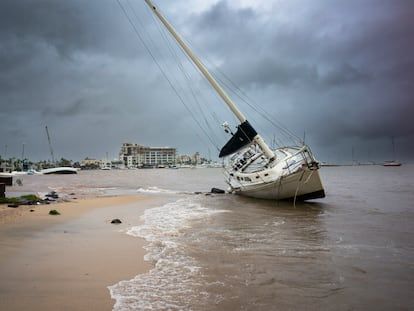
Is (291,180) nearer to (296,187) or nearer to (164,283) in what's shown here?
(296,187)

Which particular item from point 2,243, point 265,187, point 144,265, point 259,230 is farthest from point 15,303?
point 265,187

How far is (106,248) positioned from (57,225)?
5.03 meters

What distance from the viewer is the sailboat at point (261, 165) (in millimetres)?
23969

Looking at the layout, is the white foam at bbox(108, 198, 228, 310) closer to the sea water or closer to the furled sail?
the sea water

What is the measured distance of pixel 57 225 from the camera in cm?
1349

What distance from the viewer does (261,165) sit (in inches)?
1182

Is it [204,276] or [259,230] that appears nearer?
[204,276]

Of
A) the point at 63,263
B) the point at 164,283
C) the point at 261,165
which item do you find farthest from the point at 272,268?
the point at 261,165

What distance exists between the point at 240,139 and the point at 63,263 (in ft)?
72.5

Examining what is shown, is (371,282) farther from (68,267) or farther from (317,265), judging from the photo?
(68,267)

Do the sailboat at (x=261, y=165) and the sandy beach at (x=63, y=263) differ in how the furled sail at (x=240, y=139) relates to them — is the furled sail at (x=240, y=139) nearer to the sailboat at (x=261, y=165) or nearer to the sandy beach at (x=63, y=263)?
the sailboat at (x=261, y=165)

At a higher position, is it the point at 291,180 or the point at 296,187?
the point at 291,180

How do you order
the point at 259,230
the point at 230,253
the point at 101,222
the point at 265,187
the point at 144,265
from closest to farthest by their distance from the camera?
the point at 144,265
the point at 230,253
the point at 259,230
the point at 101,222
the point at 265,187

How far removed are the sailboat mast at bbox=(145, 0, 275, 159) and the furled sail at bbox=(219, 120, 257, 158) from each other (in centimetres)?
46
